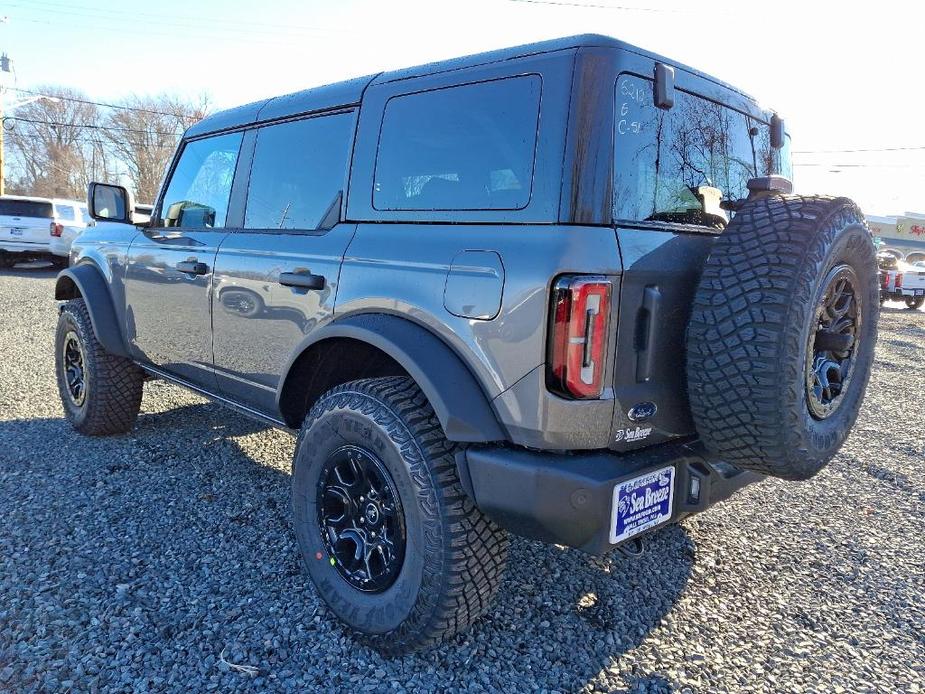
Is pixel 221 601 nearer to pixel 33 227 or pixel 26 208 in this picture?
pixel 33 227

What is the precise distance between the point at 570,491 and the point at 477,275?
27.3 inches

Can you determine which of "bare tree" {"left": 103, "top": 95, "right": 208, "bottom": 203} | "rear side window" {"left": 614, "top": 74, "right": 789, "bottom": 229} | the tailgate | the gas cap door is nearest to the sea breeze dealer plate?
the tailgate

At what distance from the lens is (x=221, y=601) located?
2.50 m

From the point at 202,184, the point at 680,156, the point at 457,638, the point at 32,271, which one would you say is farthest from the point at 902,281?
the point at 32,271

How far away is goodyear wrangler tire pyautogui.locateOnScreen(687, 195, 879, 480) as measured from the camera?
6.13 ft

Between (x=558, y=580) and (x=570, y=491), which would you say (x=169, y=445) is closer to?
(x=558, y=580)

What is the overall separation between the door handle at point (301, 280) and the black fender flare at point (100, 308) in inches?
76.3

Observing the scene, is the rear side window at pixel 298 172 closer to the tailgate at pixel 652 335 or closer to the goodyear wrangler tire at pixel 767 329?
the tailgate at pixel 652 335

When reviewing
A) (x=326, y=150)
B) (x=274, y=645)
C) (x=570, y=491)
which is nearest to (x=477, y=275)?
(x=570, y=491)

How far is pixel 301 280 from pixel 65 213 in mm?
15436

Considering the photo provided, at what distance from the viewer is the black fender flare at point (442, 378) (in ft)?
6.48

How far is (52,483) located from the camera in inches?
139

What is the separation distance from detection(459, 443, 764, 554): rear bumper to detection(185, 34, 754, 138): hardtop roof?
4.07 feet

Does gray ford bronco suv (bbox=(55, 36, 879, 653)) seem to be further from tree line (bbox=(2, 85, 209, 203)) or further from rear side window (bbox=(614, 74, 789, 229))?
tree line (bbox=(2, 85, 209, 203))
